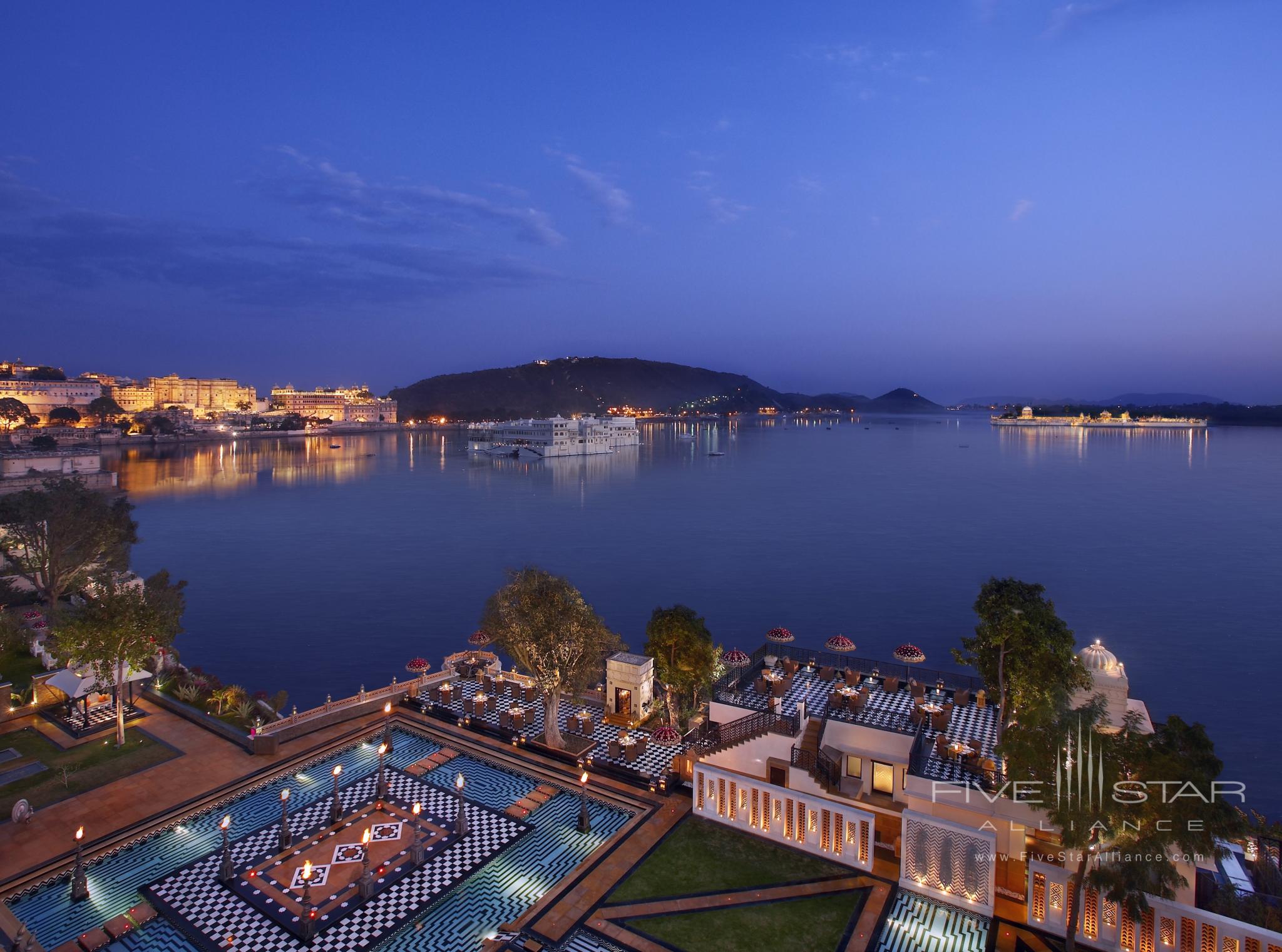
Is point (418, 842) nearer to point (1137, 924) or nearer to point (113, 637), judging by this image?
point (113, 637)

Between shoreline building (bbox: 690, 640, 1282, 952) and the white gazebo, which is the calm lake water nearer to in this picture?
the white gazebo

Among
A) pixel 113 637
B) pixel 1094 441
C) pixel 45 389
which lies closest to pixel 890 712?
pixel 113 637

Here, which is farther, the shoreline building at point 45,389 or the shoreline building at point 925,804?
the shoreline building at point 45,389

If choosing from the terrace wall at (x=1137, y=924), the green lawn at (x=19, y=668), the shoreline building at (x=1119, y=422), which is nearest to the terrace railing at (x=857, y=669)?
the terrace wall at (x=1137, y=924)

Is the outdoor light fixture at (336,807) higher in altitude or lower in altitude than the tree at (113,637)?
lower

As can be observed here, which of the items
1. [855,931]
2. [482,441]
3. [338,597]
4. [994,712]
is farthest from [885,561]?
[482,441]

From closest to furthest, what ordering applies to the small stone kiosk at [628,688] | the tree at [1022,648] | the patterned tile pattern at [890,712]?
the tree at [1022,648]
the patterned tile pattern at [890,712]
the small stone kiosk at [628,688]

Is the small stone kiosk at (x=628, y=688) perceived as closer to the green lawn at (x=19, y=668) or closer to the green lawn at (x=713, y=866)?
the green lawn at (x=713, y=866)

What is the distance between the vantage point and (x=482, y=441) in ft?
332

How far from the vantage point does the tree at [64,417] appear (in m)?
A: 103

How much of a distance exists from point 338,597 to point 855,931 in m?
25.9

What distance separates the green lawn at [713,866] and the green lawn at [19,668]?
14407 millimetres

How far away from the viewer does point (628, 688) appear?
A: 15227 mm

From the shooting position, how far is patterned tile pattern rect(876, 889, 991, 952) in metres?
8.53
